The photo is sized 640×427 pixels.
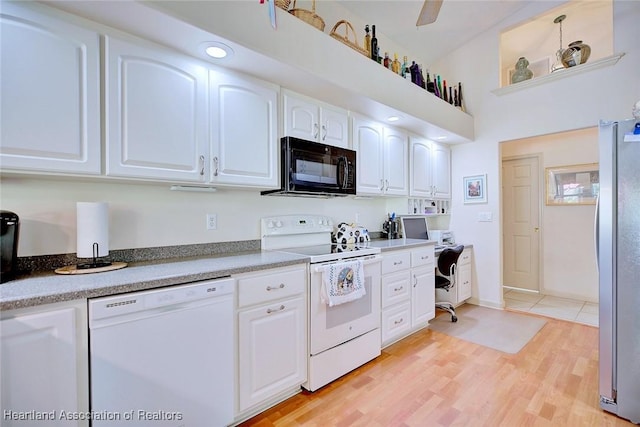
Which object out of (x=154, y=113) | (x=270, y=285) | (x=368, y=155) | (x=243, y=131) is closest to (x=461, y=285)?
(x=368, y=155)

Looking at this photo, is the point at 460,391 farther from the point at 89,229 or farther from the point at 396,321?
the point at 89,229

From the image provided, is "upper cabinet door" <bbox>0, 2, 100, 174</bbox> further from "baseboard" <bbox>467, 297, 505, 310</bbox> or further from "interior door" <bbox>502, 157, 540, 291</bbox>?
"interior door" <bbox>502, 157, 540, 291</bbox>

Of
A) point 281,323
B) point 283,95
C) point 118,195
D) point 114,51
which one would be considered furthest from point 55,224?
point 283,95

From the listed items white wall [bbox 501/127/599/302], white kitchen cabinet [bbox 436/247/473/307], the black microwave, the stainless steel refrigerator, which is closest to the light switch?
white kitchen cabinet [bbox 436/247/473/307]

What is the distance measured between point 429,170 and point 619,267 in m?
2.13

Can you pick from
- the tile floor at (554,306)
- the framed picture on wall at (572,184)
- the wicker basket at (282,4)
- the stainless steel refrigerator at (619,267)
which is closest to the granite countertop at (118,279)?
the wicker basket at (282,4)

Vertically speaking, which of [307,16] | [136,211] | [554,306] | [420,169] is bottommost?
[554,306]

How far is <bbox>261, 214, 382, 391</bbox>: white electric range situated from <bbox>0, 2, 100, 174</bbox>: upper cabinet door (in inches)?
50.4

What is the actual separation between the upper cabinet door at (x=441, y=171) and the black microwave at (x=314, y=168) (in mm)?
1622

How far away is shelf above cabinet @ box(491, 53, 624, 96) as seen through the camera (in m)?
2.76

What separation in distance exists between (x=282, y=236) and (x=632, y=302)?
229 cm

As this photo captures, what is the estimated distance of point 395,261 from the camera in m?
2.54

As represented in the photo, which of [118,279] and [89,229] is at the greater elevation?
[89,229]

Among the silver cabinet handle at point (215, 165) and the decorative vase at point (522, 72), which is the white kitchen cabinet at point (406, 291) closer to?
the silver cabinet handle at point (215, 165)
